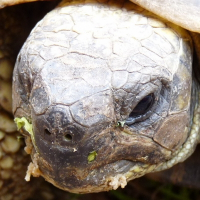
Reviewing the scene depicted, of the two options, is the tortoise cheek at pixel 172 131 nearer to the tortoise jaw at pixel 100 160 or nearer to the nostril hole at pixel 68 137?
the tortoise jaw at pixel 100 160

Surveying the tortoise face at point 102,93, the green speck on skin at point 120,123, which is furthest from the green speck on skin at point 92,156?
the green speck on skin at point 120,123

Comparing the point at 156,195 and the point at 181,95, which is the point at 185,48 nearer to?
the point at 181,95

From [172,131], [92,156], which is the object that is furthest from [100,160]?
[172,131]

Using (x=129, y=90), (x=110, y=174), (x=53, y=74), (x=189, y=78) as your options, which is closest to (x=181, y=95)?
(x=189, y=78)

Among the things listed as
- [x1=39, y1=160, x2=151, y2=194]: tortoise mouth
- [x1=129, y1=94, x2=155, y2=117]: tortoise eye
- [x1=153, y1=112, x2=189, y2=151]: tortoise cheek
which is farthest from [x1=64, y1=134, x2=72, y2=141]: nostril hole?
[x1=153, y1=112, x2=189, y2=151]: tortoise cheek

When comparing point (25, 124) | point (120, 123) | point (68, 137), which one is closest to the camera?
point (68, 137)

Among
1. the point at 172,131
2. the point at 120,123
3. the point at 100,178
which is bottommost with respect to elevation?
the point at 100,178

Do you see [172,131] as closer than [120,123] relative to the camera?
No

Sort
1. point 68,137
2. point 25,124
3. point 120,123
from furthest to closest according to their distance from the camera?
point 25,124, point 120,123, point 68,137

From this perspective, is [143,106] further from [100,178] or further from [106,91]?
[100,178]
